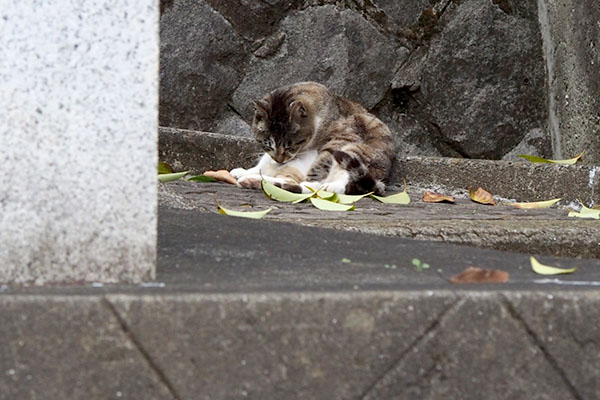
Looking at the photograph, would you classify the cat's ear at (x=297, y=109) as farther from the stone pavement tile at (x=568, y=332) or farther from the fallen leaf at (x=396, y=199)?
the stone pavement tile at (x=568, y=332)

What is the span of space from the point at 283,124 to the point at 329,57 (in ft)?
2.34

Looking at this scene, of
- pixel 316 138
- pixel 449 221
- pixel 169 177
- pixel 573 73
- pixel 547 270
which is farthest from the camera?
pixel 316 138

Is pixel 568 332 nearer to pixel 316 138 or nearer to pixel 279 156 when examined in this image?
pixel 279 156

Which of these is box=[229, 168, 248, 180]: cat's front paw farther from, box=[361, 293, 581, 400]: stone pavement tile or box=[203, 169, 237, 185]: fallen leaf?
box=[361, 293, 581, 400]: stone pavement tile

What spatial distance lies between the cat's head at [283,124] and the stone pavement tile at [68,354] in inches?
123

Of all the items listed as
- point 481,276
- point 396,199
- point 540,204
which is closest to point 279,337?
point 481,276

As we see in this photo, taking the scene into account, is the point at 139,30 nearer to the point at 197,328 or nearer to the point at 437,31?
the point at 197,328

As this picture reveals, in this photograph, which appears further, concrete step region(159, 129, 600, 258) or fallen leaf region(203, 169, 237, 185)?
fallen leaf region(203, 169, 237, 185)

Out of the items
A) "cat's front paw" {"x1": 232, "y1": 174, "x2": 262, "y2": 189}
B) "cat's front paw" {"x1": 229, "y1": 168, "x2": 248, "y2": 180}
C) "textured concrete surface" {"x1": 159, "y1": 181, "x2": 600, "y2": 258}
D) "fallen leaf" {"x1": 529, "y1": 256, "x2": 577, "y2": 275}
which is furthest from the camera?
"cat's front paw" {"x1": 229, "y1": 168, "x2": 248, "y2": 180}

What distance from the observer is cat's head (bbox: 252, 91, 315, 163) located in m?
4.31

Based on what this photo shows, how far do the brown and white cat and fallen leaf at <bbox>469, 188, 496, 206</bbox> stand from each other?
1.65 ft

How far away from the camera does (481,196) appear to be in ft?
12.1

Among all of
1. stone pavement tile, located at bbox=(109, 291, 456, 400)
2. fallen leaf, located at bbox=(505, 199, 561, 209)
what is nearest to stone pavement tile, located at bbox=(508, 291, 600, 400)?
stone pavement tile, located at bbox=(109, 291, 456, 400)

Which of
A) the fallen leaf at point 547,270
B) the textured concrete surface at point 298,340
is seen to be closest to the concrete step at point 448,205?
the fallen leaf at point 547,270
